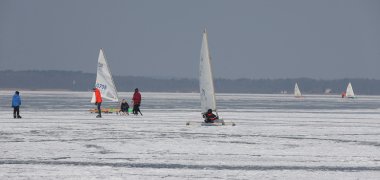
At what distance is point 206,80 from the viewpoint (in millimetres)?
33469

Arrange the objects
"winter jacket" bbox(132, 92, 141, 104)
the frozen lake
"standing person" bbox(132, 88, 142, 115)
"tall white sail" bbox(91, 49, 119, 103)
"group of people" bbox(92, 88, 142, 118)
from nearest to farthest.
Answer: the frozen lake < "group of people" bbox(92, 88, 142, 118) < "winter jacket" bbox(132, 92, 141, 104) < "standing person" bbox(132, 88, 142, 115) < "tall white sail" bbox(91, 49, 119, 103)

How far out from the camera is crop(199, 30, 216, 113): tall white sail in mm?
32969

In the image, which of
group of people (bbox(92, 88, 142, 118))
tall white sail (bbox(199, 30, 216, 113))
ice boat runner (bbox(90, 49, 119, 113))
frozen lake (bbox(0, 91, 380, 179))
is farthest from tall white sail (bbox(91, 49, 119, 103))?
frozen lake (bbox(0, 91, 380, 179))

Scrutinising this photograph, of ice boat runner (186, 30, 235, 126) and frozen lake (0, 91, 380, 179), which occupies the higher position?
ice boat runner (186, 30, 235, 126)

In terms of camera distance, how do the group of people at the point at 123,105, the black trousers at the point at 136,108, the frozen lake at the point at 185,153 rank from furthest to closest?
the black trousers at the point at 136,108 < the group of people at the point at 123,105 < the frozen lake at the point at 185,153

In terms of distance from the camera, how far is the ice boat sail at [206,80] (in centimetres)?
3297

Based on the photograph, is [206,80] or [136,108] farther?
[136,108]

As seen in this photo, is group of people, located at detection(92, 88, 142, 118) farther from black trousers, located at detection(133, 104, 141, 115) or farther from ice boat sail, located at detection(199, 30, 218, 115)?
ice boat sail, located at detection(199, 30, 218, 115)

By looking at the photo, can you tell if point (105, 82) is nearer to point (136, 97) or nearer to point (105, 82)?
point (105, 82)

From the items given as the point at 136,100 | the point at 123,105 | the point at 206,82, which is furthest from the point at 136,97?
the point at 206,82

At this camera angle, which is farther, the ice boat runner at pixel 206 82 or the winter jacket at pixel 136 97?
the winter jacket at pixel 136 97

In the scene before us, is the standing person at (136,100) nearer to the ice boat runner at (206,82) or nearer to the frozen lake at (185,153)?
the ice boat runner at (206,82)

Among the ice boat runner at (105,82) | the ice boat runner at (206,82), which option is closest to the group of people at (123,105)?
the ice boat runner at (206,82)

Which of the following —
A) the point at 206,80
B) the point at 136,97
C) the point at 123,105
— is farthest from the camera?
the point at 123,105
